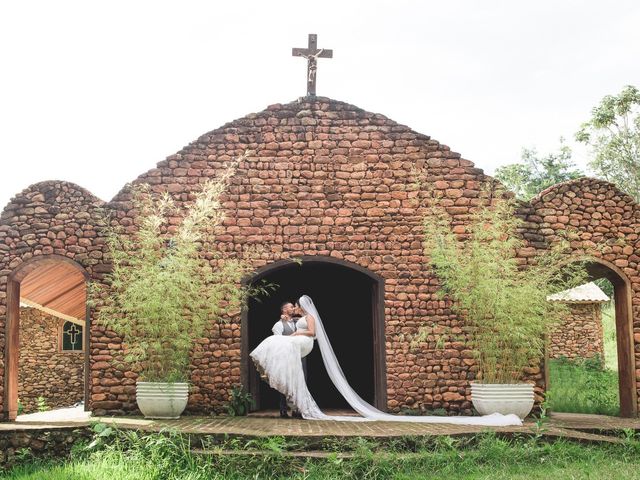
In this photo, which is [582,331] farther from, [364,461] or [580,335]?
[364,461]

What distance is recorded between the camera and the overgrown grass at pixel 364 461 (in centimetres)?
782

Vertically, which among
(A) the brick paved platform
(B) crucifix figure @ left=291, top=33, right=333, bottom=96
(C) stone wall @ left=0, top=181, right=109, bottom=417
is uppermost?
(B) crucifix figure @ left=291, top=33, right=333, bottom=96

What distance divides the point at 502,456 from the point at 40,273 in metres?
7.43

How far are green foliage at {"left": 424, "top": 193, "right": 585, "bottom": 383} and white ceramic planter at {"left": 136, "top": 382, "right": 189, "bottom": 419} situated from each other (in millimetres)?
3816

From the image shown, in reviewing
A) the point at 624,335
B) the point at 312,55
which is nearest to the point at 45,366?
the point at 312,55

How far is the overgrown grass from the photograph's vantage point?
25.7ft

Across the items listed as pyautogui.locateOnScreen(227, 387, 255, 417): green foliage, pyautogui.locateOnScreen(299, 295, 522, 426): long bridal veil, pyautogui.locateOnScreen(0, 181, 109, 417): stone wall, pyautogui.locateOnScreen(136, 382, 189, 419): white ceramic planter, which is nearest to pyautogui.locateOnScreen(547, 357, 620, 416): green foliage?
pyautogui.locateOnScreen(299, 295, 522, 426): long bridal veil

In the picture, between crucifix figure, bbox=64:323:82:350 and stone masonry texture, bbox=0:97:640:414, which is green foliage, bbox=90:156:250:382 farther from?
crucifix figure, bbox=64:323:82:350

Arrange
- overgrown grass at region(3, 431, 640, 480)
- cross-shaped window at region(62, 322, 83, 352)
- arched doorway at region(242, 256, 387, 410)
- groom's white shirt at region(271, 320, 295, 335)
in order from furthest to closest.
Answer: cross-shaped window at region(62, 322, 83, 352)
arched doorway at region(242, 256, 387, 410)
groom's white shirt at region(271, 320, 295, 335)
overgrown grass at region(3, 431, 640, 480)

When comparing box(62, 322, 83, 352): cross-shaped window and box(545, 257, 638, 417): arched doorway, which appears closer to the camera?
box(545, 257, 638, 417): arched doorway

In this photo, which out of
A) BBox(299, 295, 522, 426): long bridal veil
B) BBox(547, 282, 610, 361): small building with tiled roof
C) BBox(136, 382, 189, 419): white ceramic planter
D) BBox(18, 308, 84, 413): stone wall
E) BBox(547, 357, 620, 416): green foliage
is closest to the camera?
BBox(299, 295, 522, 426): long bridal veil

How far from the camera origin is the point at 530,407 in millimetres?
10383

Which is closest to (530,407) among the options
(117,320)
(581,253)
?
(581,253)

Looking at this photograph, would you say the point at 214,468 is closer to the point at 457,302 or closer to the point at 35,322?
the point at 457,302
